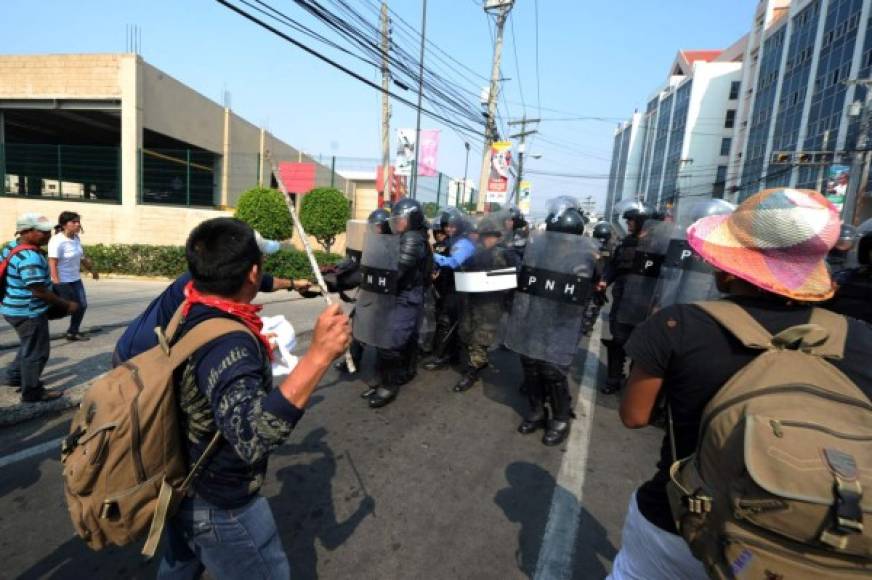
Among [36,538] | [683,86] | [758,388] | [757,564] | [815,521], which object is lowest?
[36,538]

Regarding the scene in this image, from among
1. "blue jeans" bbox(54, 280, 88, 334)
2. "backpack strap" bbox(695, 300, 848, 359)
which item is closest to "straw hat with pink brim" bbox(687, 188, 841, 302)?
"backpack strap" bbox(695, 300, 848, 359)

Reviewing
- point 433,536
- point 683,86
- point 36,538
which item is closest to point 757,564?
point 433,536

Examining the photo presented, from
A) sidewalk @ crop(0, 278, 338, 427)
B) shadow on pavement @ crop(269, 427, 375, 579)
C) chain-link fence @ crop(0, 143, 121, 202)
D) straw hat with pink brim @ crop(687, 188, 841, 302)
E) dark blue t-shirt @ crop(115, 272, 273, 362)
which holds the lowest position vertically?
shadow on pavement @ crop(269, 427, 375, 579)

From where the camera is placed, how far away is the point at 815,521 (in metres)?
0.88

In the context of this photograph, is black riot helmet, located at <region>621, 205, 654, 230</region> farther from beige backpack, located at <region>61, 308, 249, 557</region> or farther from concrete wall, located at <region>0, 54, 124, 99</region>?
concrete wall, located at <region>0, 54, 124, 99</region>

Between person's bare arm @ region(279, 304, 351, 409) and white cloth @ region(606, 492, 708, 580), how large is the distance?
1092 mm

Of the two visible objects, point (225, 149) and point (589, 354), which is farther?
point (225, 149)

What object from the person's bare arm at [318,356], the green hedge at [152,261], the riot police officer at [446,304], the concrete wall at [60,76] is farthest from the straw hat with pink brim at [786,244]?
the concrete wall at [60,76]

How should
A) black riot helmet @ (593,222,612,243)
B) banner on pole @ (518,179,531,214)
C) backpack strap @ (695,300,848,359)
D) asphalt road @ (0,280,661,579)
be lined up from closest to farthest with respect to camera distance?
1. backpack strap @ (695,300,848,359)
2. asphalt road @ (0,280,661,579)
3. black riot helmet @ (593,222,612,243)
4. banner on pole @ (518,179,531,214)

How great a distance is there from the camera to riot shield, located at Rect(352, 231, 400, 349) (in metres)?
4.27

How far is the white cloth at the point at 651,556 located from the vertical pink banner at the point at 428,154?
14864mm

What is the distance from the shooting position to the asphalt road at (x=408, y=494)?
236 centimetres

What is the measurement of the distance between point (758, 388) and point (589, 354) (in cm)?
579

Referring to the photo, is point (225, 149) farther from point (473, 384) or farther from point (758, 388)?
point (758, 388)
